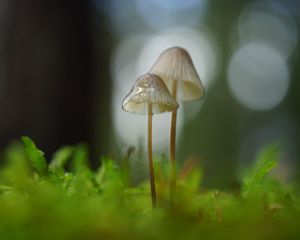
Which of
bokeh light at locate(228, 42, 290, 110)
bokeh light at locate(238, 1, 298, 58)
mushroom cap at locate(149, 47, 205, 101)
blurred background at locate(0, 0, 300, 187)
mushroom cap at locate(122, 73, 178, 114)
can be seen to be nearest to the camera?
mushroom cap at locate(122, 73, 178, 114)

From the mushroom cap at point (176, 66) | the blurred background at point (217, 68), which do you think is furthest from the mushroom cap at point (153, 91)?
the blurred background at point (217, 68)

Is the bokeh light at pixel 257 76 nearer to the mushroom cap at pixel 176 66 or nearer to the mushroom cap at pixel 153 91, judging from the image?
the mushroom cap at pixel 176 66

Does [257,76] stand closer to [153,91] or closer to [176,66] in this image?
[176,66]

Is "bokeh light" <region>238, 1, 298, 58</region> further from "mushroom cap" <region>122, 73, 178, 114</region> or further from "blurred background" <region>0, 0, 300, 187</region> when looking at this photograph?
"mushroom cap" <region>122, 73, 178, 114</region>

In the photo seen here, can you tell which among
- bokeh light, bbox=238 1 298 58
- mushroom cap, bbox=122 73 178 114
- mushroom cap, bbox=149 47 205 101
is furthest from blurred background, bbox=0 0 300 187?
mushroom cap, bbox=122 73 178 114

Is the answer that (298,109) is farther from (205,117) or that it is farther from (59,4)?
(59,4)

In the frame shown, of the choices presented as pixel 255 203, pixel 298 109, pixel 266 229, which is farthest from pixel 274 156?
pixel 298 109

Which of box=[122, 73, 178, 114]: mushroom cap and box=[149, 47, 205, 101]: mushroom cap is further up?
box=[149, 47, 205, 101]: mushroom cap

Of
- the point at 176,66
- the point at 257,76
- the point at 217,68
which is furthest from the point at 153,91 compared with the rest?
the point at 257,76
